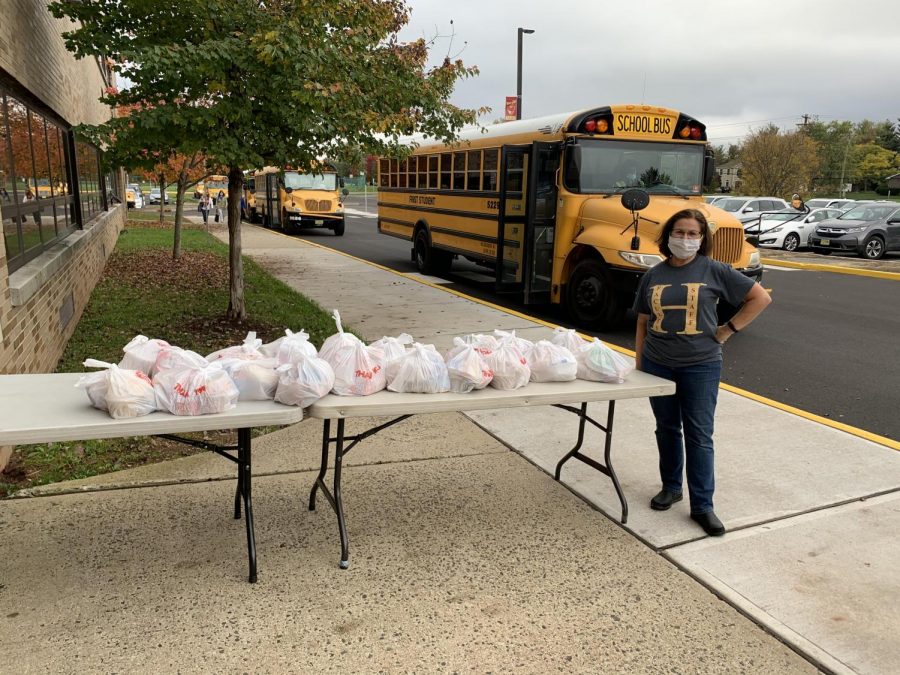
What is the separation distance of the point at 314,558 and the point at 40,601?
114 centimetres

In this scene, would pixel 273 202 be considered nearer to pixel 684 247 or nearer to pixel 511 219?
pixel 511 219

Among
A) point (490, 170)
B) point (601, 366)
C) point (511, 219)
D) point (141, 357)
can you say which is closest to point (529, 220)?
point (511, 219)

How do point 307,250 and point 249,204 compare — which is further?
point 249,204

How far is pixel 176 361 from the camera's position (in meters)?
2.90

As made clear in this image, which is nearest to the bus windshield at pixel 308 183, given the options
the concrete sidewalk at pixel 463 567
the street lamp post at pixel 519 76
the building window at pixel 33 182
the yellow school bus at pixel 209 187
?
the yellow school bus at pixel 209 187

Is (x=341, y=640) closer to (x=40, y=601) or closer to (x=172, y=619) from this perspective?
(x=172, y=619)

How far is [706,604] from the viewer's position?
2.96 meters

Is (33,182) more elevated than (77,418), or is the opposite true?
(33,182)

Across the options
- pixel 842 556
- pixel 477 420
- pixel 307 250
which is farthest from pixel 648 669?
pixel 307 250

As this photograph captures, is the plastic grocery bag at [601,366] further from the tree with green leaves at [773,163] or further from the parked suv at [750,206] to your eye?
the tree with green leaves at [773,163]

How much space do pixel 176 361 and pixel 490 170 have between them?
7.99 metres

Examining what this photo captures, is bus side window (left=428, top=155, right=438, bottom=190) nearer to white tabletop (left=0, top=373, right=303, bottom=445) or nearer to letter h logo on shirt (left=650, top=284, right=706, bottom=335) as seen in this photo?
letter h logo on shirt (left=650, top=284, right=706, bottom=335)

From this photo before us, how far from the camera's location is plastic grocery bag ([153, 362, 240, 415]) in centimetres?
275

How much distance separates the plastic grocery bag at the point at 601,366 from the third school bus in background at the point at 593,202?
14.7 ft
